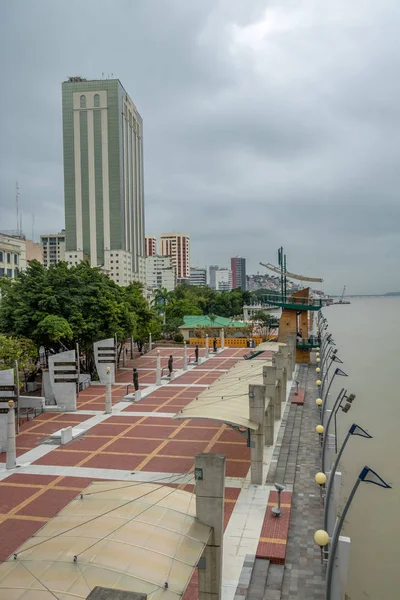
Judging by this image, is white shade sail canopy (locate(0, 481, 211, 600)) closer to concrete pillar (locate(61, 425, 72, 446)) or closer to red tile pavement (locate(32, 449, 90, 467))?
red tile pavement (locate(32, 449, 90, 467))

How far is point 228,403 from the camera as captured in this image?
17.8 m

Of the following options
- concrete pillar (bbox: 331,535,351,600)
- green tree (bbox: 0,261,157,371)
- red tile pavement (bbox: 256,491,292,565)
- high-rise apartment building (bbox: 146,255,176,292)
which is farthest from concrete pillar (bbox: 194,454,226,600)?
high-rise apartment building (bbox: 146,255,176,292)

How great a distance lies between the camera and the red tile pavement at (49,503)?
14.3m

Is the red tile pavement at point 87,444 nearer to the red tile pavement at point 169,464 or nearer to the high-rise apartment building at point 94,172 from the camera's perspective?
the red tile pavement at point 169,464

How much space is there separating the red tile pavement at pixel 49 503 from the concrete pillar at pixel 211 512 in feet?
21.2

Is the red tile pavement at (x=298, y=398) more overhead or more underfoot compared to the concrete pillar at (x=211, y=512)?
more underfoot

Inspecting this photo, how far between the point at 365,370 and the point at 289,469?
1293 inches

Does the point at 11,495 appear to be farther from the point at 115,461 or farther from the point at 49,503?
the point at 115,461

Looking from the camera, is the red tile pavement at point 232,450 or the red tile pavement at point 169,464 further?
the red tile pavement at point 232,450

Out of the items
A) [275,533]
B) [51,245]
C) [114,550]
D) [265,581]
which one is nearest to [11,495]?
[275,533]

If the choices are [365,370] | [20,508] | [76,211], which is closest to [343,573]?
[20,508]

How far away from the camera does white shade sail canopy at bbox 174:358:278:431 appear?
15836mm

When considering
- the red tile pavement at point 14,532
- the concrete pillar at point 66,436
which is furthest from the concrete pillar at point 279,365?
the red tile pavement at point 14,532

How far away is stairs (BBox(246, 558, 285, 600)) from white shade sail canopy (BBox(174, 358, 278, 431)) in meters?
4.62
